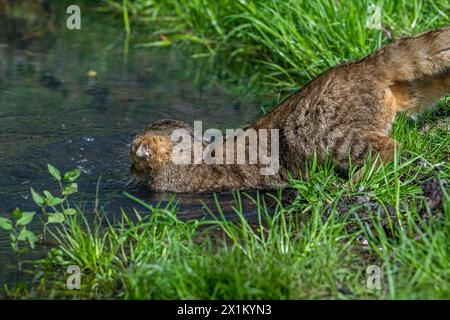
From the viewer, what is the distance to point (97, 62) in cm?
1109

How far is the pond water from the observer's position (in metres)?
7.48

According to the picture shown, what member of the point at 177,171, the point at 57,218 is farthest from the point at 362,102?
the point at 57,218

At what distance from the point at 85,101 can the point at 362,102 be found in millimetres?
3797

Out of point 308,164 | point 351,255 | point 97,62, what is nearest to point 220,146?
point 308,164

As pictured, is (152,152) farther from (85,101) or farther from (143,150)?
(85,101)

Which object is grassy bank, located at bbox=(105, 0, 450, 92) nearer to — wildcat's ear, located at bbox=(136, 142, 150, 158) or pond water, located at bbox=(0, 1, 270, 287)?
pond water, located at bbox=(0, 1, 270, 287)

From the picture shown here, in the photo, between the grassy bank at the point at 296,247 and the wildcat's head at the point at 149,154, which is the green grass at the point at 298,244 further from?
the wildcat's head at the point at 149,154

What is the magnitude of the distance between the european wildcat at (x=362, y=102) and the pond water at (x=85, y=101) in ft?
2.64

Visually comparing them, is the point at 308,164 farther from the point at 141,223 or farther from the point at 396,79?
the point at 141,223

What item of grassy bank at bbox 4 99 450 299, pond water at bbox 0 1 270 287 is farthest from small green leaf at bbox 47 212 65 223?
pond water at bbox 0 1 270 287

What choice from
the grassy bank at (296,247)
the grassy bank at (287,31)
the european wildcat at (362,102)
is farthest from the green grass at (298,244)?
the grassy bank at (287,31)

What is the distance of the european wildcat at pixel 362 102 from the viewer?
674 centimetres

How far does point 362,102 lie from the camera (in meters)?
6.79

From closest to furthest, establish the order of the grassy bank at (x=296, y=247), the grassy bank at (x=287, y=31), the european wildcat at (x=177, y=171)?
1. the grassy bank at (x=296, y=247)
2. the european wildcat at (x=177, y=171)
3. the grassy bank at (x=287, y=31)
